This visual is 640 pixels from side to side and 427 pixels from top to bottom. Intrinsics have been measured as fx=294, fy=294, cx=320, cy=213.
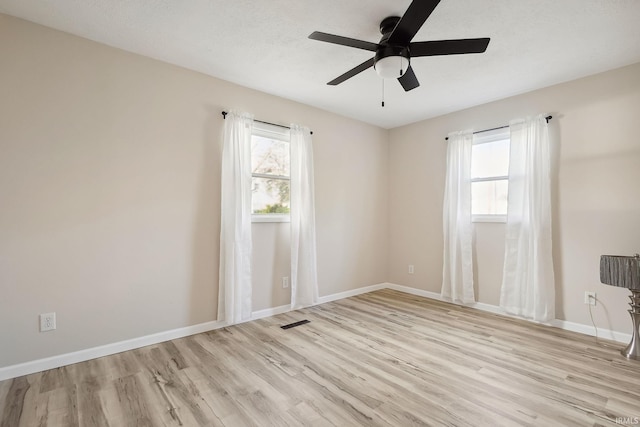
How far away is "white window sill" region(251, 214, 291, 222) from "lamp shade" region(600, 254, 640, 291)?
320 centimetres

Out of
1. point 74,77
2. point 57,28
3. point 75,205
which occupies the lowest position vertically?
point 75,205

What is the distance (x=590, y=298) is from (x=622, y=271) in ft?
2.26

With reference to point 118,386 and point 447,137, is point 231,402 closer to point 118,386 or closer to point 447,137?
point 118,386

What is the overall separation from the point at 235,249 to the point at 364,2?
8.17 ft

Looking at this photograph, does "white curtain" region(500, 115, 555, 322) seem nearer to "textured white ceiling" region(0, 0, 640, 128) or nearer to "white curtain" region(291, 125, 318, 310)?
"textured white ceiling" region(0, 0, 640, 128)

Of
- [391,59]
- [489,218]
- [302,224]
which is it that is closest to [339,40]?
[391,59]

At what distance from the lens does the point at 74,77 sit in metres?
2.44

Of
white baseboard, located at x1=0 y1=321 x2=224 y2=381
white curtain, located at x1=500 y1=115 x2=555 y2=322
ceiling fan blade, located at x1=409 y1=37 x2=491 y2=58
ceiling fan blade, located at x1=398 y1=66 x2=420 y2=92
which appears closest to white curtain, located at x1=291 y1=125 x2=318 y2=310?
white baseboard, located at x1=0 y1=321 x2=224 y2=381

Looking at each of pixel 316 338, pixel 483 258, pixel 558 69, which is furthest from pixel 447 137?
→ pixel 316 338

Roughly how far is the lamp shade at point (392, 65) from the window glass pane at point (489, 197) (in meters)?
2.49

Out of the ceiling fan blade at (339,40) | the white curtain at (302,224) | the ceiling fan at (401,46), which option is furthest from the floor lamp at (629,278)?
the white curtain at (302,224)

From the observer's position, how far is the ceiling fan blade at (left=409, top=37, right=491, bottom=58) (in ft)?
6.11

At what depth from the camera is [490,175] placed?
3883mm

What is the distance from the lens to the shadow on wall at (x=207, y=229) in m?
3.06
